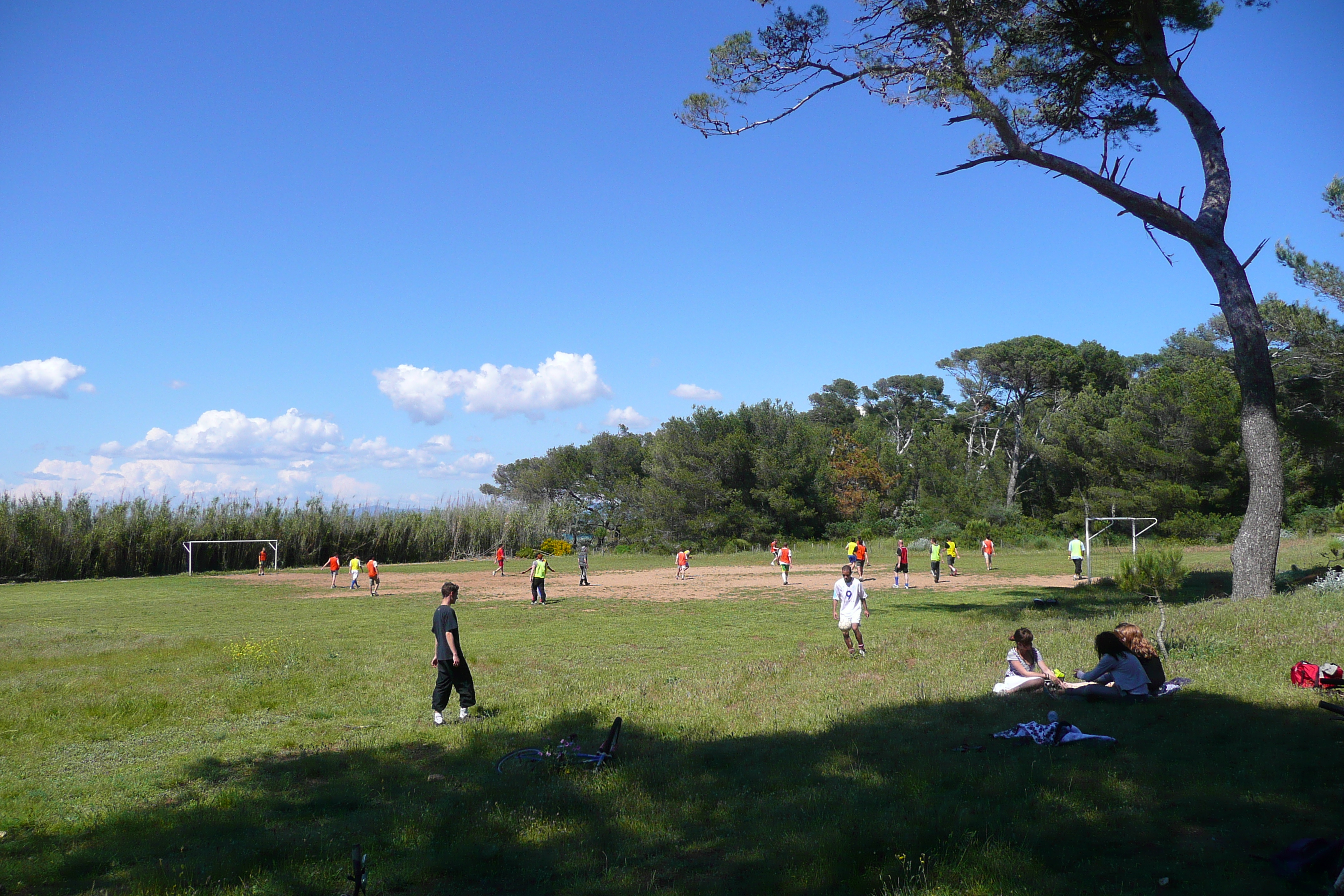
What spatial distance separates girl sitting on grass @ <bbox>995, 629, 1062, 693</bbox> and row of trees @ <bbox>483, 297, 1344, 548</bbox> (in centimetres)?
2676

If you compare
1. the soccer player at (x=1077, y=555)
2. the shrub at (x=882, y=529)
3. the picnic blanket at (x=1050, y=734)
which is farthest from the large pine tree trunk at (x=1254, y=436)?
the shrub at (x=882, y=529)

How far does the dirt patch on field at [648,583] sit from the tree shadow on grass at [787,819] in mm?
18345

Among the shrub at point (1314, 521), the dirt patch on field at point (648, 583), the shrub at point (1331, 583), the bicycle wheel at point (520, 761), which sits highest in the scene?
the shrub at point (1314, 521)

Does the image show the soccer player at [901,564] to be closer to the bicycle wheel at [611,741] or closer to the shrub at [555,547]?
the bicycle wheel at [611,741]

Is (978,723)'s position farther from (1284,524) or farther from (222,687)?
(1284,524)

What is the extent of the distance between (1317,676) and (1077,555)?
20.0 m

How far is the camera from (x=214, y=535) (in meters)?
45.8

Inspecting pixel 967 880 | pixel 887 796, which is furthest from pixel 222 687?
pixel 967 880

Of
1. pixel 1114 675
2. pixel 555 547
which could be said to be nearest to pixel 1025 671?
pixel 1114 675

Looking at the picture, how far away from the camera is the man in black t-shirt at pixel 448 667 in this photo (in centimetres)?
962

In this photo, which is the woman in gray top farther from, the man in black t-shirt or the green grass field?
the man in black t-shirt

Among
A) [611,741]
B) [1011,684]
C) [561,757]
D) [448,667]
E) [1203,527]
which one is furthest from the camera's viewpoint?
[1203,527]

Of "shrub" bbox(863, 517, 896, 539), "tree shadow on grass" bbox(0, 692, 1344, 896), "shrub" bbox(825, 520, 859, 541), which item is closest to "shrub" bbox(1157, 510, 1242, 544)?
"shrub" bbox(863, 517, 896, 539)

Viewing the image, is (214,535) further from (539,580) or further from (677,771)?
(677,771)
